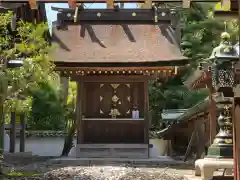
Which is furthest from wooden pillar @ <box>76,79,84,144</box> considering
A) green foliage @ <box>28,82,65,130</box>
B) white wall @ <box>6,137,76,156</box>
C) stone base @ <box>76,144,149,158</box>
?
white wall @ <box>6,137,76,156</box>

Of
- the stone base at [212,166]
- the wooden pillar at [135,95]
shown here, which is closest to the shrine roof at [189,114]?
the wooden pillar at [135,95]

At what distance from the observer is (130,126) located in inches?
580

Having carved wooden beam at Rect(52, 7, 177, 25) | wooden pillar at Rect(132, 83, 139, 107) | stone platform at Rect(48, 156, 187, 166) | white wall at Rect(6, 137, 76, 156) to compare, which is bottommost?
white wall at Rect(6, 137, 76, 156)

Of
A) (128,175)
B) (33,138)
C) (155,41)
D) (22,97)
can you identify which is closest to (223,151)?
(128,175)

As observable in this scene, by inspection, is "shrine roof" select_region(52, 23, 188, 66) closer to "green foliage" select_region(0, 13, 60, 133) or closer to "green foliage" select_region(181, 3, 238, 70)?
"green foliage" select_region(0, 13, 60, 133)

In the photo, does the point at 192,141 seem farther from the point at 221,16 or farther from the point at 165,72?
the point at 221,16

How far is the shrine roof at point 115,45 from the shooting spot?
1387cm

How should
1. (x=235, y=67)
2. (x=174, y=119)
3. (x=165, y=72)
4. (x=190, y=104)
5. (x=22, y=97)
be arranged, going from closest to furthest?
(x=235, y=67) → (x=22, y=97) → (x=165, y=72) → (x=174, y=119) → (x=190, y=104)

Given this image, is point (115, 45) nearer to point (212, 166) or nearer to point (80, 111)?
point (80, 111)

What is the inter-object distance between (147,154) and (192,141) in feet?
5.63

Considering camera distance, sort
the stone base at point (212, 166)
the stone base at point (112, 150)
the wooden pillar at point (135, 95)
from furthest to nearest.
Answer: the wooden pillar at point (135, 95)
the stone base at point (112, 150)
the stone base at point (212, 166)

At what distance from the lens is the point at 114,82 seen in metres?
14.9

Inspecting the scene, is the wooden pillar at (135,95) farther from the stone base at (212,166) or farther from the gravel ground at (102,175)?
the stone base at (212,166)

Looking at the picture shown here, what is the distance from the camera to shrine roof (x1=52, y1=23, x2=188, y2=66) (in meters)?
13.9
